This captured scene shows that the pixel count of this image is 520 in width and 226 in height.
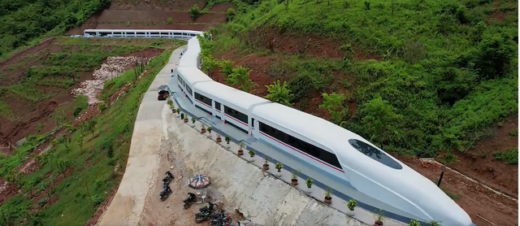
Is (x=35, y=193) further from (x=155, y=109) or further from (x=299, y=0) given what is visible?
(x=299, y=0)

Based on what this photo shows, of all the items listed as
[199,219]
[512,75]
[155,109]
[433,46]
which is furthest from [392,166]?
[155,109]

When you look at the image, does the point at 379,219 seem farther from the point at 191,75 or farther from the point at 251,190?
the point at 191,75

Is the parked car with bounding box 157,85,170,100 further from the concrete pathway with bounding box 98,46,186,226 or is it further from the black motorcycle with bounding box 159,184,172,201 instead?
the black motorcycle with bounding box 159,184,172,201

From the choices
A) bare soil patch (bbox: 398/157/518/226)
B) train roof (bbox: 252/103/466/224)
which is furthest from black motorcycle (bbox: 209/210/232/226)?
bare soil patch (bbox: 398/157/518/226)

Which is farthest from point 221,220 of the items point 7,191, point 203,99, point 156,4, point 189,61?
point 156,4

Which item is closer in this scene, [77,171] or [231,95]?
[231,95]

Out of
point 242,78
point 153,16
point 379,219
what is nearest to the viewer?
point 379,219

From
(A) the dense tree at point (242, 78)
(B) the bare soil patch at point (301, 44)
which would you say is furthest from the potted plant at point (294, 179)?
(B) the bare soil patch at point (301, 44)
